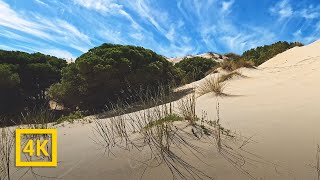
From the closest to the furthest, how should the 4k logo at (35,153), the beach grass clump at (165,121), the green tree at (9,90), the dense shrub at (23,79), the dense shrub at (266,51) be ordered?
the 4k logo at (35,153) → the beach grass clump at (165,121) → the green tree at (9,90) → the dense shrub at (23,79) → the dense shrub at (266,51)

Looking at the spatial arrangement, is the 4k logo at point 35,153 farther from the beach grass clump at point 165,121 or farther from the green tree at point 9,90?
the green tree at point 9,90

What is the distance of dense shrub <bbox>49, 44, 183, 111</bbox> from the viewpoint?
1498 centimetres

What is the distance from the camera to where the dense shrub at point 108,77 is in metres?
15.0

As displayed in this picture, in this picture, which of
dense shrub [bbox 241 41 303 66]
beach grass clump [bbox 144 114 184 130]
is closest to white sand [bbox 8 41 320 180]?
beach grass clump [bbox 144 114 184 130]

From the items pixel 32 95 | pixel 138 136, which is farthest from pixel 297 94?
pixel 32 95

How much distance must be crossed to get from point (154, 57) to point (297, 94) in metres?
11.7

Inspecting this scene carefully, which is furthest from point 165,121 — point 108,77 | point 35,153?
point 108,77

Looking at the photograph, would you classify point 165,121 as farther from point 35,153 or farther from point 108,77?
point 108,77

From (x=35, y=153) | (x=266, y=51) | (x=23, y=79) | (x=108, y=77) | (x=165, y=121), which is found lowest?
(x=35, y=153)

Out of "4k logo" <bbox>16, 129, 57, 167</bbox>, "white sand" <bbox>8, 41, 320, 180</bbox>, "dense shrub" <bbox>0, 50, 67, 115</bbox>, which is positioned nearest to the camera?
"white sand" <bbox>8, 41, 320, 180</bbox>

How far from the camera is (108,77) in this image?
1499 centimetres

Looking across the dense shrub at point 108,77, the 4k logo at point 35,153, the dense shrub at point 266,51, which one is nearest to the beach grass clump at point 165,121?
the 4k logo at point 35,153

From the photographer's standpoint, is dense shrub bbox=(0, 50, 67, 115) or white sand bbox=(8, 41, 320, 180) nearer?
white sand bbox=(8, 41, 320, 180)

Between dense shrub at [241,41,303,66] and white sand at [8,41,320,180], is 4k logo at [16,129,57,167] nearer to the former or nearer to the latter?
white sand at [8,41,320,180]
